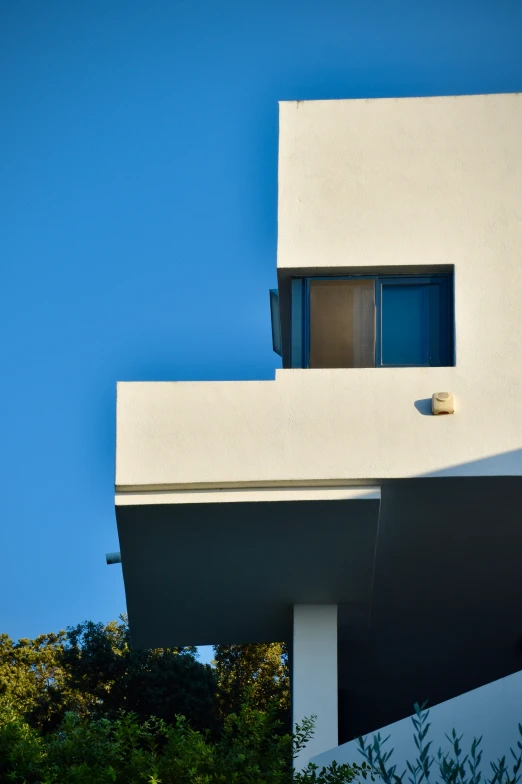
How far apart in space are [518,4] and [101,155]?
760 inches

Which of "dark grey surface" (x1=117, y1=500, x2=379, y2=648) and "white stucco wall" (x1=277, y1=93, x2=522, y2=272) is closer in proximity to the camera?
"dark grey surface" (x1=117, y1=500, x2=379, y2=648)

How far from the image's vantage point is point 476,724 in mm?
10312

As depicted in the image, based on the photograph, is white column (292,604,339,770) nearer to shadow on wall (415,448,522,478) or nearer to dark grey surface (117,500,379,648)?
dark grey surface (117,500,379,648)

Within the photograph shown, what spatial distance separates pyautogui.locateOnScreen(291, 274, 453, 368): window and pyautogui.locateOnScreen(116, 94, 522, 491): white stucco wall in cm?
31

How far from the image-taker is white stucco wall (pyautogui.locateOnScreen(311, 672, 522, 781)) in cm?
1025

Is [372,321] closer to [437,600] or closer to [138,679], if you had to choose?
[437,600]

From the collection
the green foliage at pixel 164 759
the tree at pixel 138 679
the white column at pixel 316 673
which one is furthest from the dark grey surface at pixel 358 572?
the tree at pixel 138 679

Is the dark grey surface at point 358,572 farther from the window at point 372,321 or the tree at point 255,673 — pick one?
the tree at point 255,673

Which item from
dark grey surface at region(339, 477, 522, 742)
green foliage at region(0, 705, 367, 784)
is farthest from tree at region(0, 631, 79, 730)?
green foliage at region(0, 705, 367, 784)

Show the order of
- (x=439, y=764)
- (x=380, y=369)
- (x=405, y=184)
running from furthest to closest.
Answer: (x=405, y=184), (x=380, y=369), (x=439, y=764)

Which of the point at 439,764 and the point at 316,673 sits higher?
the point at 316,673

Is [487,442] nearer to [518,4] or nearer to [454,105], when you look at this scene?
[454,105]

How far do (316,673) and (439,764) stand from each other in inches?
180

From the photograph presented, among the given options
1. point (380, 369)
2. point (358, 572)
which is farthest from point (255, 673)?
point (380, 369)
